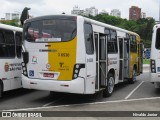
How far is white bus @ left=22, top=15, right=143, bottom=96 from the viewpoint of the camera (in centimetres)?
1002

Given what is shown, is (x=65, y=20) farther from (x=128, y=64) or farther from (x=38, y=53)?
(x=128, y=64)

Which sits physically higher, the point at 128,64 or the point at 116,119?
the point at 128,64

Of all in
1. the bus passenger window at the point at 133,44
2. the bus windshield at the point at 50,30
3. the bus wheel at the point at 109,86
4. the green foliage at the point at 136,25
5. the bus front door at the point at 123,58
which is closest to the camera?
the bus windshield at the point at 50,30

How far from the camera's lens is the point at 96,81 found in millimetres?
11039

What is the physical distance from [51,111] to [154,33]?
5.61 metres

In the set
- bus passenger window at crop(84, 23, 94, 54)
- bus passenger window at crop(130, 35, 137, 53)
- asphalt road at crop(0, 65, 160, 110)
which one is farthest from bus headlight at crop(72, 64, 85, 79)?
bus passenger window at crop(130, 35, 137, 53)

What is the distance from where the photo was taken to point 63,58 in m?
10.2

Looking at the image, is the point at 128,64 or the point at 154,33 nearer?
the point at 154,33

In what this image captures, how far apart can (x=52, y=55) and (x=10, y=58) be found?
5.75 ft

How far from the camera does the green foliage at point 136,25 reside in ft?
305

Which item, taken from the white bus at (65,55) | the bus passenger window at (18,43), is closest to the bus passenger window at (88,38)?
the white bus at (65,55)

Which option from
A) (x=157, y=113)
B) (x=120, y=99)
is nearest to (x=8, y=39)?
(x=120, y=99)

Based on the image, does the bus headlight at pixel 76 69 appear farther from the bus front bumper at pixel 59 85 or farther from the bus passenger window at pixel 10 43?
the bus passenger window at pixel 10 43

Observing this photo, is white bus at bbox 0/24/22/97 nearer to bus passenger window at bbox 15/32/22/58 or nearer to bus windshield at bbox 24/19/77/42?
bus passenger window at bbox 15/32/22/58
